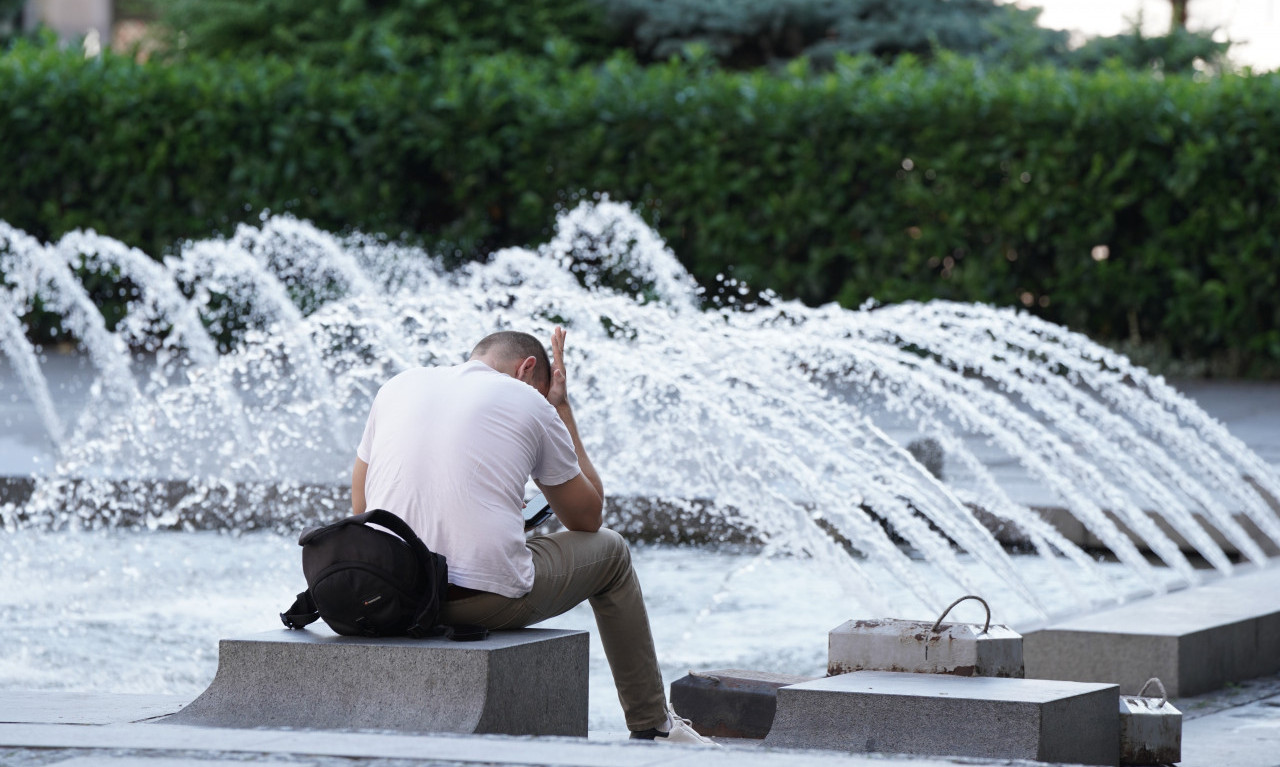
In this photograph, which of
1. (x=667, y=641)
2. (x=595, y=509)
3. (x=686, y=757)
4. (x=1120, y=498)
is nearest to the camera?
(x=686, y=757)

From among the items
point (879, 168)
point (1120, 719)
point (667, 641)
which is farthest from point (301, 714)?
point (879, 168)

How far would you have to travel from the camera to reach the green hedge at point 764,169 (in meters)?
14.7

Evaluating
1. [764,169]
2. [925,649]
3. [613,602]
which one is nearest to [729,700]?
[613,602]

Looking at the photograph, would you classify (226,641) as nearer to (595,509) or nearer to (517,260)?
(595,509)

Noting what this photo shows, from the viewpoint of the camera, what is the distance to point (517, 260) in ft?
49.3

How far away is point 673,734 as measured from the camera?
15.4 feet

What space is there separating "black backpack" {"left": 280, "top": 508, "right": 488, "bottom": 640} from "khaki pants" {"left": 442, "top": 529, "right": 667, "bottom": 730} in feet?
1.37

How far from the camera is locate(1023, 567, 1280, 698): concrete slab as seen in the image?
17.5 ft

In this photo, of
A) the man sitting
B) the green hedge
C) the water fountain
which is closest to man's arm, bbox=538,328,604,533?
the man sitting

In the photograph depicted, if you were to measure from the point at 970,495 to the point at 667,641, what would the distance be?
96.0 inches

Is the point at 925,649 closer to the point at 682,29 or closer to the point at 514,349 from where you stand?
the point at 514,349

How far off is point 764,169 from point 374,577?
1190cm

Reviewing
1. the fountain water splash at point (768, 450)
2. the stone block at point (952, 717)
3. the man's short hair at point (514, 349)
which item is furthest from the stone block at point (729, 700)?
the fountain water splash at point (768, 450)

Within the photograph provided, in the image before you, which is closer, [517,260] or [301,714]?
[301,714]
